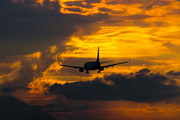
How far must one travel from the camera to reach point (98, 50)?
19362 cm

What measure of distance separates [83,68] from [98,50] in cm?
1510

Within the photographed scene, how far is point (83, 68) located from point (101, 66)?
1291cm

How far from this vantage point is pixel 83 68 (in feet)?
633

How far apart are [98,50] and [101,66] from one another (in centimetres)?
1226

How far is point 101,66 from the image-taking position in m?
187
